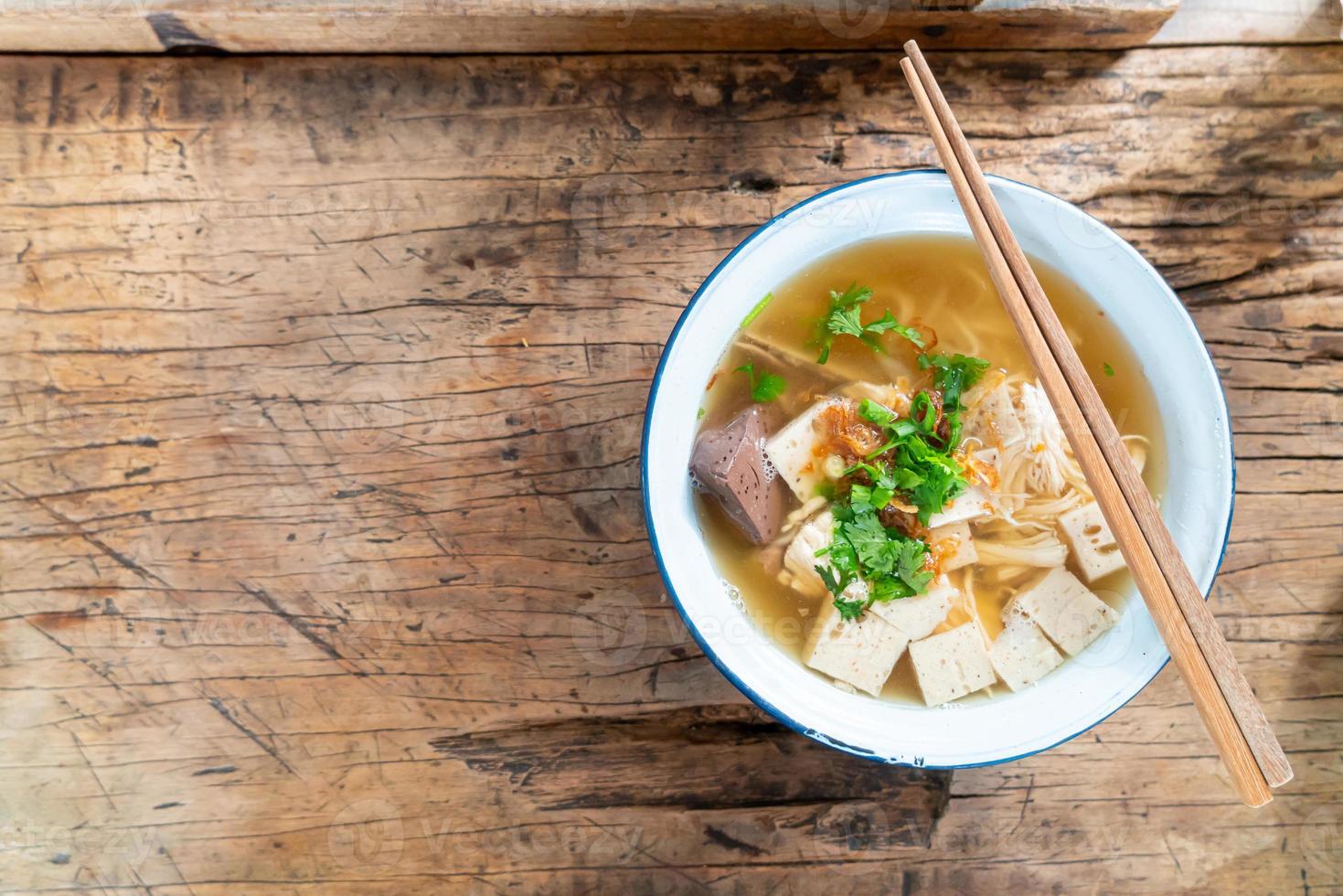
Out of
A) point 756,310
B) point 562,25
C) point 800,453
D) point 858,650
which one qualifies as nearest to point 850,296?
point 756,310

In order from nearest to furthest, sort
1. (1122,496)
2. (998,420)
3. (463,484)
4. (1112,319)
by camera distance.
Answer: (1122,496)
(1112,319)
(998,420)
(463,484)

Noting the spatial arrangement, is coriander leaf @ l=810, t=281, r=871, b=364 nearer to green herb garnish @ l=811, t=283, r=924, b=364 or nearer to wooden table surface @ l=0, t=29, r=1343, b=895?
green herb garnish @ l=811, t=283, r=924, b=364

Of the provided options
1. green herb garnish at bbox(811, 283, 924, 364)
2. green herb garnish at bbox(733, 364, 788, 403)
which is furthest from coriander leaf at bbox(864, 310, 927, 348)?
green herb garnish at bbox(733, 364, 788, 403)

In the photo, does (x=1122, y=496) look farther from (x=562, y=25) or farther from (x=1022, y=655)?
(x=562, y=25)

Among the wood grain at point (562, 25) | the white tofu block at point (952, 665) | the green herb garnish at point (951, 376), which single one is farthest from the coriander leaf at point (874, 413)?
the wood grain at point (562, 25)

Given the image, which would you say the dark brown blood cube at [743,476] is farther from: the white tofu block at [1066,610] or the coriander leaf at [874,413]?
the white tofu block at [1066,610]
